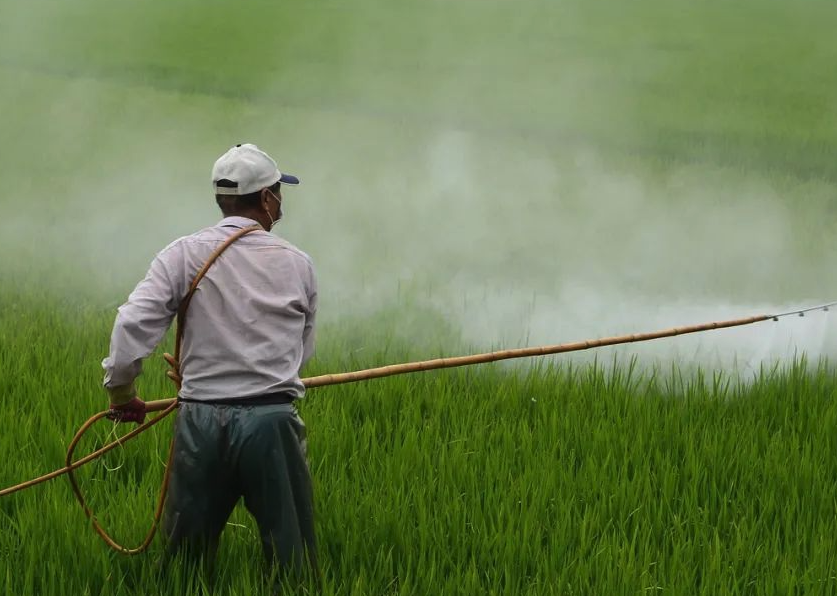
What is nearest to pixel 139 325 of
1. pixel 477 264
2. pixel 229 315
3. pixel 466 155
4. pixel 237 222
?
pixel 229 315

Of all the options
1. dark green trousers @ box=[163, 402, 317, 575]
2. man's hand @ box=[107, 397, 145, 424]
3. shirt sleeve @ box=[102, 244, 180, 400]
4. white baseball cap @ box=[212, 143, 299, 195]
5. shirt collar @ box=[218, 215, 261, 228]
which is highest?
white baseball cap @ box=[212, 143, 299, 195]

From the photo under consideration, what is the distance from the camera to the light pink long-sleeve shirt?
2.61 metres

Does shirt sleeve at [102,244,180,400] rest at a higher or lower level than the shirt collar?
lower

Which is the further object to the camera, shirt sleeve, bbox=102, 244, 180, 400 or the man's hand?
the man's hand

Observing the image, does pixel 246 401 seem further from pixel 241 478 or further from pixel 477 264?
pixel 477 264

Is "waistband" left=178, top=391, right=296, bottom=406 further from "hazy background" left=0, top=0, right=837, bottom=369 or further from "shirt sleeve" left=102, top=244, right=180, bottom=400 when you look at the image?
"hazy background" left=0, top=0, right=837, bottom=369

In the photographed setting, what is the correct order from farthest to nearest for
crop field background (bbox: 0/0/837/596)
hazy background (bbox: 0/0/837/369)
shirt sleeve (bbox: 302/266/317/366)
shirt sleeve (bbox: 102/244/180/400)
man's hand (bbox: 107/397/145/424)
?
hazy background (bbox: 0/0/837/369)
crop field background (bbox: 0/0/837/596)
shirt sleeve (bbox: 302/266/317/366)
man's hand (bbox: 107/397/145/424)
shirt sleeve (bbox: 102/244/180/400)

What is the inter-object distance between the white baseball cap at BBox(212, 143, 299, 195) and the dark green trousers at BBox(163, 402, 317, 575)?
52cm

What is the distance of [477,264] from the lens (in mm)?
7324

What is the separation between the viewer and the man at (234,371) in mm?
2611

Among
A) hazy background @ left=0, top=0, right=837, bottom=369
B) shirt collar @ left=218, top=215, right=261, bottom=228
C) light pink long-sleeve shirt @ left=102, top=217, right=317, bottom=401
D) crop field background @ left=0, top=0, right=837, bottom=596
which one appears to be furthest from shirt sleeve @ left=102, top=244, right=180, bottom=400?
hazy background @ left=0, top=0, right=837, bottom=369

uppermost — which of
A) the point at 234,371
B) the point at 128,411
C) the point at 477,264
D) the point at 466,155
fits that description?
the point at 466,155

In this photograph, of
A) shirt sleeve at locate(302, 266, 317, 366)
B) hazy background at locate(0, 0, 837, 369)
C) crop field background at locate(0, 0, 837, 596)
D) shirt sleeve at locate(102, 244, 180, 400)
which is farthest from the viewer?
hazy background at locate(0, 0, 837, 369)

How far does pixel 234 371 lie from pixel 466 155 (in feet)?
27.3
